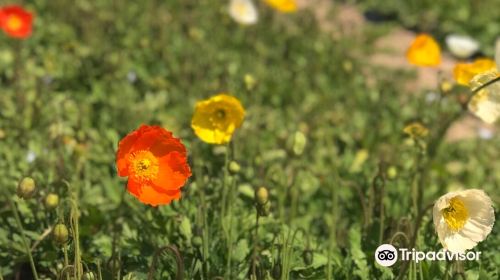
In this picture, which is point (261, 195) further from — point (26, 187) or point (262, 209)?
point (26, 187)

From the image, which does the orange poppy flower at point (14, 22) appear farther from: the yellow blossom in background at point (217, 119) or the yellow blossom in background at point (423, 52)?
the yellow blossom in background at point (423, 52)

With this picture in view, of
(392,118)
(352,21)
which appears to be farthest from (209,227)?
(352,21)

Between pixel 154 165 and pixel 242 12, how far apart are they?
9.80ft

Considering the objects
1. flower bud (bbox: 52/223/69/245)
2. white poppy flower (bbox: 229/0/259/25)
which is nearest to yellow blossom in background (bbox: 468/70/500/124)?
flower bud (bbox: 52/223/69/245)

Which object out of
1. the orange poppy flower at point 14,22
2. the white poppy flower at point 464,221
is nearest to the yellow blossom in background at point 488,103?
the white poppy flower at point 464,221

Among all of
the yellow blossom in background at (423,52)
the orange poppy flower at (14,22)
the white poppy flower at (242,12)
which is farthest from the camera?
the white poppy flower at (242,12)

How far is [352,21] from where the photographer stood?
6.25 meters

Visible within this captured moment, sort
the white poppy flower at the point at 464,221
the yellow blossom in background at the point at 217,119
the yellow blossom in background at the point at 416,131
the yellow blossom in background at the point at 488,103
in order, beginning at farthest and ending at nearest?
the yellow blossom in background at the point at 416,131
the yellow blossom in background at the point at 217,119
the yellow blossom in background at the point at 488,103
the white poppy flower at the point at 464,221

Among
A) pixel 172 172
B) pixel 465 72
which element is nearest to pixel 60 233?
pixel 172 172

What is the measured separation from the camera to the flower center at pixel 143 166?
205cm

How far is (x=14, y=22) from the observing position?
406 cm

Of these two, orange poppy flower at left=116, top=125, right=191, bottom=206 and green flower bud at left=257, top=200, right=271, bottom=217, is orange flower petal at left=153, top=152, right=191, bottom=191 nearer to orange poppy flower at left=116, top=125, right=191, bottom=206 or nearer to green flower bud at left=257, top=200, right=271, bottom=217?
orange poppy flower at left=116, top=125, right=191, bottom=206

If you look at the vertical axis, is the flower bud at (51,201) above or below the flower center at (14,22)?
below

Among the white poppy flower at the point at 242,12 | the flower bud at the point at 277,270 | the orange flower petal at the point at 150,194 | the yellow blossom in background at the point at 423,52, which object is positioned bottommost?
the flower bud at the point at 277,270
